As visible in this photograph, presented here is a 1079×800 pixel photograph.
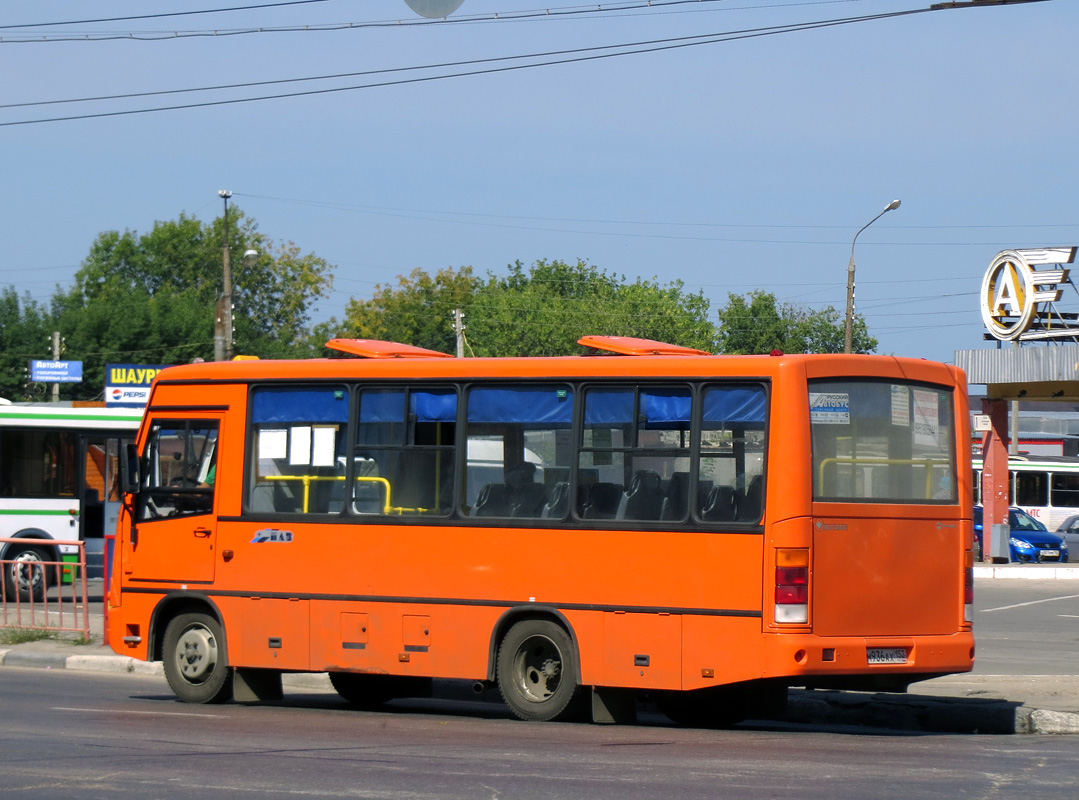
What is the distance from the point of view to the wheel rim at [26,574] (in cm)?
1733

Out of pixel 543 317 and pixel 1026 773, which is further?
pixel 543 317

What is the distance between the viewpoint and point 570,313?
333 ft

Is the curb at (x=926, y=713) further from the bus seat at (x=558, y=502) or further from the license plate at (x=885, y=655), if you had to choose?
the bus seat at (x=558, y=502)

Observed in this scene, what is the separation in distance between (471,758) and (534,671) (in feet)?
6.70

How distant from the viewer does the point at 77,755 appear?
9.05m

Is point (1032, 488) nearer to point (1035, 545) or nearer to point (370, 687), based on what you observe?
point (1035, 545)

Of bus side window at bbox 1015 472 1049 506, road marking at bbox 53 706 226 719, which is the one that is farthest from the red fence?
bus side window at bbox 1015 472 1049 506

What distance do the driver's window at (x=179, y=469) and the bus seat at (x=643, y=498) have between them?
375cm

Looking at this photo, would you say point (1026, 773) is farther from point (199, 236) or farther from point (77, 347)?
point (199, 236)

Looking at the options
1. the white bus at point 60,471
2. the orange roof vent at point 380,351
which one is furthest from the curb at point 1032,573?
the orange roof vent at point 380,351

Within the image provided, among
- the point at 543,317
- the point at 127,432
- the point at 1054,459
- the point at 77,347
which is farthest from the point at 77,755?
the point at 543,317

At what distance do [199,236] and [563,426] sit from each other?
9864 centimetres

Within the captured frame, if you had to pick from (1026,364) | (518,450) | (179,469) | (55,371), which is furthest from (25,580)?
(55,371)

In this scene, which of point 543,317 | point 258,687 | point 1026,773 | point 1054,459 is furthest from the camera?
point 543,317
